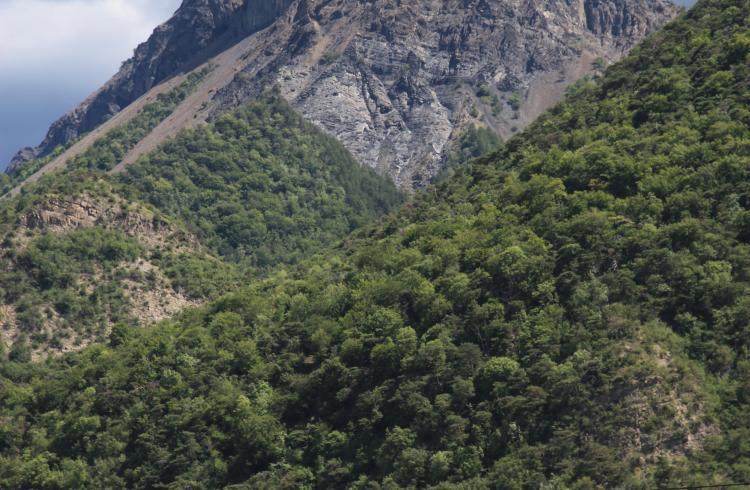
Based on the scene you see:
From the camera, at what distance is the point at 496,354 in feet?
310

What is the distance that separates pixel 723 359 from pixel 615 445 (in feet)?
37.5

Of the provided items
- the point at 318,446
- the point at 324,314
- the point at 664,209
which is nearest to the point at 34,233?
the point at 324,314

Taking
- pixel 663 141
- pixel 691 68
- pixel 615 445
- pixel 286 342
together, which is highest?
pixel 691 68

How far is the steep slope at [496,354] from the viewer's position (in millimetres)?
81688

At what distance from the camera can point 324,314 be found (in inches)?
4552

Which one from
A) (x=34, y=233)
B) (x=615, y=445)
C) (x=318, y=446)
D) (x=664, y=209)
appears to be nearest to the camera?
(x=615, y=445)

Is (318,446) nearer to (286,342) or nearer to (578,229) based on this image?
(286,342)

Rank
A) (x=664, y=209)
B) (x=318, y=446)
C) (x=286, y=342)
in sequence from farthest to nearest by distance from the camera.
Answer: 1. (x=286, y=342)
2. (x=664, y=209)
3. (x=318, y=446)

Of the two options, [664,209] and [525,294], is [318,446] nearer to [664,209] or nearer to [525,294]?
[525,294]

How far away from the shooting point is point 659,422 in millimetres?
79375

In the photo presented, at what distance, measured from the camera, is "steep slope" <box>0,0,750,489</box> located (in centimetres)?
8169

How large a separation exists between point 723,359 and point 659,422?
26.6 feet

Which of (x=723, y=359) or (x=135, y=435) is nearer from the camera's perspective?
(x=723, y=359)

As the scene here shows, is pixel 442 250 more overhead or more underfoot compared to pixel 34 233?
more underfoot
